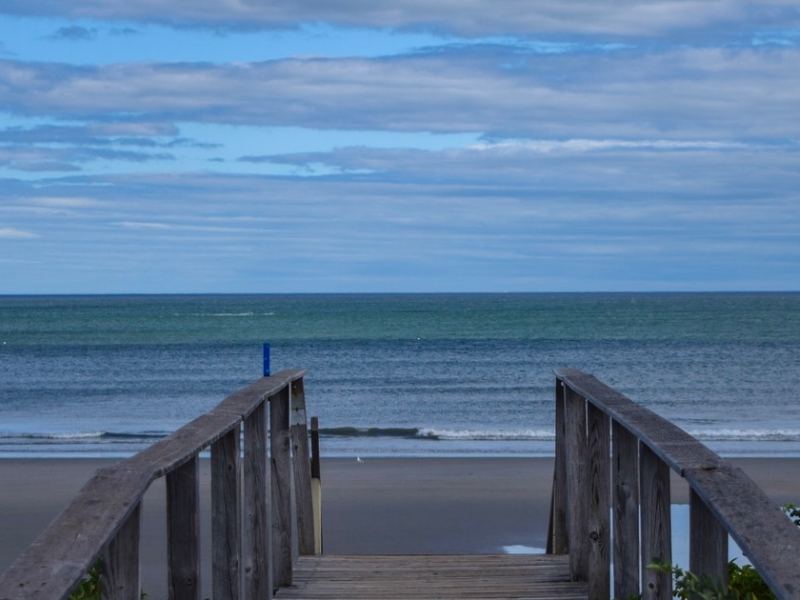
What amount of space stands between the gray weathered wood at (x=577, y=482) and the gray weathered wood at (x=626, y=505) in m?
1.00

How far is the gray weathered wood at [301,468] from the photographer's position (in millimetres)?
5832

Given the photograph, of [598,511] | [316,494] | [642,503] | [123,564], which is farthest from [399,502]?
[123,564]

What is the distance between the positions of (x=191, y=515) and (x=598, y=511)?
7.33 ft

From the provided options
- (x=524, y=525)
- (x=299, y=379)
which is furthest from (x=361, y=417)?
(x=299, y=379)

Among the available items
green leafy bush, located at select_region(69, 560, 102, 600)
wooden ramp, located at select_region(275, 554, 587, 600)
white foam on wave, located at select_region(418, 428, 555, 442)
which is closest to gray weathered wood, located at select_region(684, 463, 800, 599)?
green leafy bush, located at select_region(69, 560, 102, 600)

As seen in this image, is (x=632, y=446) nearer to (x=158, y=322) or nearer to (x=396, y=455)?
(x=396, y=455)

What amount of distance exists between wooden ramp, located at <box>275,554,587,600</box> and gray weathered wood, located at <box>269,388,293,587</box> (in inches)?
3.7

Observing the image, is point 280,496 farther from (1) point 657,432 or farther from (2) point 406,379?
(2) point 406,379

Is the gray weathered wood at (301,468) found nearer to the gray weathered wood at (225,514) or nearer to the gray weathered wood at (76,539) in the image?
the gray weathered wood at (225,514)

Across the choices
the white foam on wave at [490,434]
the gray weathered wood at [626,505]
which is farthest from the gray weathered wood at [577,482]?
the white foam on wave at [490,434]

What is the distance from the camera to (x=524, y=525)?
10.0 metres

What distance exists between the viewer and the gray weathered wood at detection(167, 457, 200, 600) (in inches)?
112

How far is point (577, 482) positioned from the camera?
496cm

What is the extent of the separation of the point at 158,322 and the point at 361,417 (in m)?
52.0
